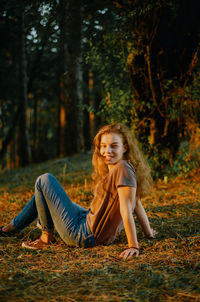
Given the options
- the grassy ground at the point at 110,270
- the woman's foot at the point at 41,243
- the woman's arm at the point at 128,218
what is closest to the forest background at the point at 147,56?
the grassy ground at the point at 110,270

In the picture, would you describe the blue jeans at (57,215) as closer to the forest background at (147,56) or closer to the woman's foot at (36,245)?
the woman's foot at (36,245)

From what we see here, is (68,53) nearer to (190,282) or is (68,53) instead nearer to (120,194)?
(120,194)

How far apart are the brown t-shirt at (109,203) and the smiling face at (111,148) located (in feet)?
0.50

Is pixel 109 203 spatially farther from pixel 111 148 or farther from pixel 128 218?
pixel 111 148

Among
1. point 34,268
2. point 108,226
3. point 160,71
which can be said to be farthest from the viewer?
point 160,71

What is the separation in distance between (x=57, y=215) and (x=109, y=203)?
2.12 feet

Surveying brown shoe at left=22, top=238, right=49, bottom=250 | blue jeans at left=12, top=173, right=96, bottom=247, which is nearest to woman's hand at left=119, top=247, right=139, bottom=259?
blue jeans at left=12, top=173, right=96, bottom=247

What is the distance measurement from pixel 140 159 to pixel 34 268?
1.57 meters

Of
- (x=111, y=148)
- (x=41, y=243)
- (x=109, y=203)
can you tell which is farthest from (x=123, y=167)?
(x=41, y=243)

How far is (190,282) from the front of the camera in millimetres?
2256

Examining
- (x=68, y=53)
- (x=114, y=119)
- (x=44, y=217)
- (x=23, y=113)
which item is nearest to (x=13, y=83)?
(x=23, y=113)

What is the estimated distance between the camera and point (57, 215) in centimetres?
340

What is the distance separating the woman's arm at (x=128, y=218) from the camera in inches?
114

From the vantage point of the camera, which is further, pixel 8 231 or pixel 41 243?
pixel 8 231
